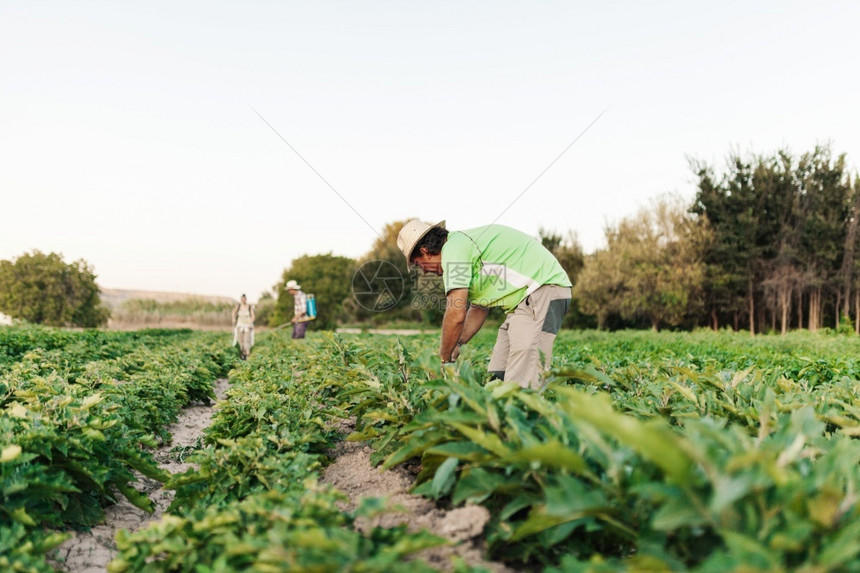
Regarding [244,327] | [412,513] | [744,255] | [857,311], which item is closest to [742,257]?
[744,255]

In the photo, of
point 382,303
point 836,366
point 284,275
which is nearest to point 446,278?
point 836,366

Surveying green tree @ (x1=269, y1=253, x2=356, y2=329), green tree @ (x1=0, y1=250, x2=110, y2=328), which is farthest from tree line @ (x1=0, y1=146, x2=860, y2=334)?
green tree @ (x1=0, y1=250, x2=110, y2=328)

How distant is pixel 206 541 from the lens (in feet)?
7.28

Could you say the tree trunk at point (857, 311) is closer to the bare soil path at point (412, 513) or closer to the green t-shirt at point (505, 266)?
the green t-shirt at point (505, 266)

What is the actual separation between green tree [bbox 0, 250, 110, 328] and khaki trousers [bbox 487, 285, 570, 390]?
45.2 m

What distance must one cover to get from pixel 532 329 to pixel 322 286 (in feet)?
140

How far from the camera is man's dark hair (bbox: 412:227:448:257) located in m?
4.45

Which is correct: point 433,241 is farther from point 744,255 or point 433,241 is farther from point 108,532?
point 744,255

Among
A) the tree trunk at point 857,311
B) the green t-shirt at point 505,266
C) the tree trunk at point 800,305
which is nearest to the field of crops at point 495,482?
the green t-shirt at point 505,266

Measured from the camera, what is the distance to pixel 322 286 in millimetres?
46031

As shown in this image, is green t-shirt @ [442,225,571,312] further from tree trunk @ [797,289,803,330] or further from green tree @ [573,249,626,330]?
tree trunk @ [797,289,803,330]

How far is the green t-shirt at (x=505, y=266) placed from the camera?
4.42 m

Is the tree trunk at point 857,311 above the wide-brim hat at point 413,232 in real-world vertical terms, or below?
below

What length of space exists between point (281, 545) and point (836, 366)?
25.4ft
